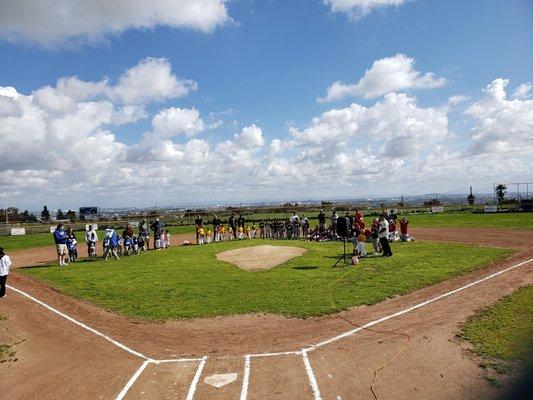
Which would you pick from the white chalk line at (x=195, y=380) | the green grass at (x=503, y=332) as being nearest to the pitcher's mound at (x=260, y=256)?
the white chalk line at (x=195, y=380)

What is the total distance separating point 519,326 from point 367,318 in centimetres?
344

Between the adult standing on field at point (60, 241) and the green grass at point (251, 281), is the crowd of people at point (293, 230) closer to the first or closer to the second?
the green grass at point (251, 281)

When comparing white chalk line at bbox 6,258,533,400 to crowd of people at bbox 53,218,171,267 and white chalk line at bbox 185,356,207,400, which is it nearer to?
white chalk line at bbox 185,356,207,400

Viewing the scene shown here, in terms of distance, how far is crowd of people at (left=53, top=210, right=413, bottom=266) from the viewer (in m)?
17.9

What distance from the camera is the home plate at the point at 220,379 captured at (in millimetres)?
7066

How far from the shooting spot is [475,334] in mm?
8648

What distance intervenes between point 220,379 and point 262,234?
2283cm

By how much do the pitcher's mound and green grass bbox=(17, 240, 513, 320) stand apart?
0.63 meters

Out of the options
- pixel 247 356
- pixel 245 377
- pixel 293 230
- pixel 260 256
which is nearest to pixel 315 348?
pixel 247 356

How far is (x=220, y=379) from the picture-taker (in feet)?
23.8

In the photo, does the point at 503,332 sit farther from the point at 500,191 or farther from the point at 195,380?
the point at 500,191

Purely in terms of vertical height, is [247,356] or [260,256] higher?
[260,256]

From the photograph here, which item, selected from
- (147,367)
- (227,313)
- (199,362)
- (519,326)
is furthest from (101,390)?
(519,326)

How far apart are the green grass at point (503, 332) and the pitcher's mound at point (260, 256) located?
8.87 m
